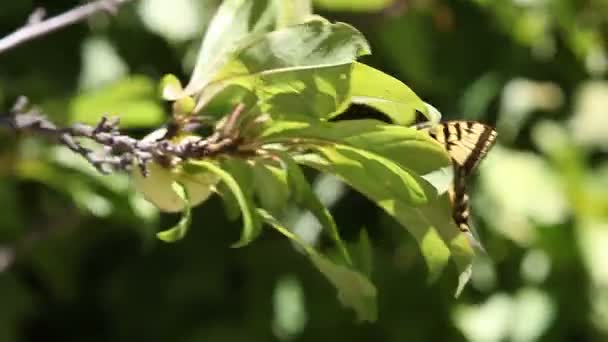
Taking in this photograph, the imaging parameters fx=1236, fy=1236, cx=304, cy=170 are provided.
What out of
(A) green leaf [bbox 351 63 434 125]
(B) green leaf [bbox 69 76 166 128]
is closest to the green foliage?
(A) green leaf [bbox 351 63 434 125]

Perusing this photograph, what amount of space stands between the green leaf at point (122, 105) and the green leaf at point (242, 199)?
21.8 inches

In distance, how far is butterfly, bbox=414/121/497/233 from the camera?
72 centimetres

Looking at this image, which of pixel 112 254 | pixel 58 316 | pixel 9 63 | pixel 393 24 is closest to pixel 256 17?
pixel 393 24

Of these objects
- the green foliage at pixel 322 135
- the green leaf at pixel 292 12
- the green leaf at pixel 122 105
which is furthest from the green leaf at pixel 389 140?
the green leaf at pixel 122 105

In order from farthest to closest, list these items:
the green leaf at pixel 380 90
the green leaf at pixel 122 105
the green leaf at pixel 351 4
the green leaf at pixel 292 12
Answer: the green leaf at pixel 351 4 → the green leaf at pixel 122 105 → the green leaf at pixel 292 12 → the green leaf at pixel 380 90

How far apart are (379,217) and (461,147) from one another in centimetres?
85

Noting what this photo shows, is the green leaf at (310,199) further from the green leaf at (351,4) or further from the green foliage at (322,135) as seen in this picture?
the green leaf at (351,4)

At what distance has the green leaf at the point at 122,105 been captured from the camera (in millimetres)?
1253

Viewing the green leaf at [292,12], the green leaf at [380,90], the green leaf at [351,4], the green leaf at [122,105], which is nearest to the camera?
the green leaf at [380,90]

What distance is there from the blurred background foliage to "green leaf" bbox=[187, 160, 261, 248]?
65cm

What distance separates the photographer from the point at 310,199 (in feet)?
2.42

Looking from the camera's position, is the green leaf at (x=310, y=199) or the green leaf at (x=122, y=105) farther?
the green leaf at (x=122, y=105)

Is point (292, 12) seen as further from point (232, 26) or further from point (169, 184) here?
point (169, 184)

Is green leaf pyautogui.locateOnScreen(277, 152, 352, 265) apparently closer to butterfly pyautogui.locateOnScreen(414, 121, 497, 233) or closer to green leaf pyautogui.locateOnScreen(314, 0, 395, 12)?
butterfly pyautogui.locateOnScreen(414, 121, 497, 233)
